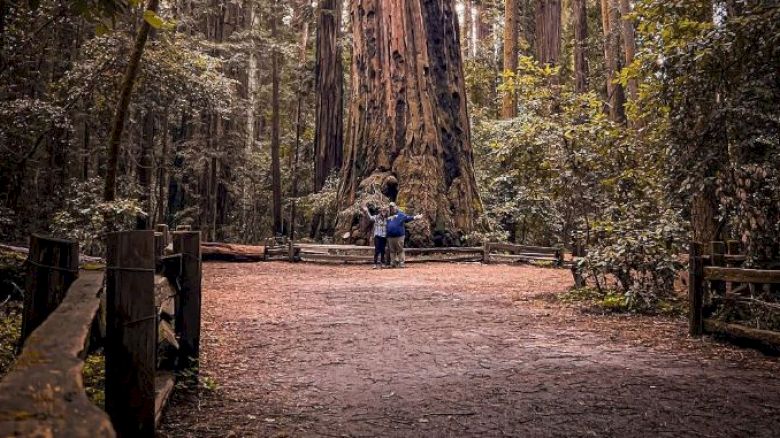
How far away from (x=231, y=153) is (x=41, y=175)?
11058mm

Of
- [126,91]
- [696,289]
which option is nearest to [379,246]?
[126,91]

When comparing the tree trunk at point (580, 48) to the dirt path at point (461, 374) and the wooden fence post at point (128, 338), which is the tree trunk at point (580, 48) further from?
the wooden fence post at point (128, 338)

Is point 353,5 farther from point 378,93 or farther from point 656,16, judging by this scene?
point 656,16

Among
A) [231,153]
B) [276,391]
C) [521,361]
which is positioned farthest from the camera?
[231,153]

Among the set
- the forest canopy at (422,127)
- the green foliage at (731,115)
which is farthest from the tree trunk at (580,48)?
the green foliage at (731,115)

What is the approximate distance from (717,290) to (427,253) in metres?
10.8

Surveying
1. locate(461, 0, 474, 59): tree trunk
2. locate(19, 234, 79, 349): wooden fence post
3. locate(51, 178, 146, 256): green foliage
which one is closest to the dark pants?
locate(51, 178, 146, 256): green foliage

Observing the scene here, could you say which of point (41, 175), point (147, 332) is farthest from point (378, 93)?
point (147, 332)

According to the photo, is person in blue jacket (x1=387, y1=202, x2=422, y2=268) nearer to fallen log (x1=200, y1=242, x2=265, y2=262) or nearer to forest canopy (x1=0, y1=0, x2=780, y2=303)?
forest canopy (x1=0, y1=0, x2=780, y2=303)

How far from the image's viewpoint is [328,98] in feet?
81.6

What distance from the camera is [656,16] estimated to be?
27.3 ft

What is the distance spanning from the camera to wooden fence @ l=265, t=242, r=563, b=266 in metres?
16.7

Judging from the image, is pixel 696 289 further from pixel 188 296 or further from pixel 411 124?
pixel 411 124

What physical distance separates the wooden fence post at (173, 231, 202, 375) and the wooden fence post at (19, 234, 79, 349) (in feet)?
4.50
